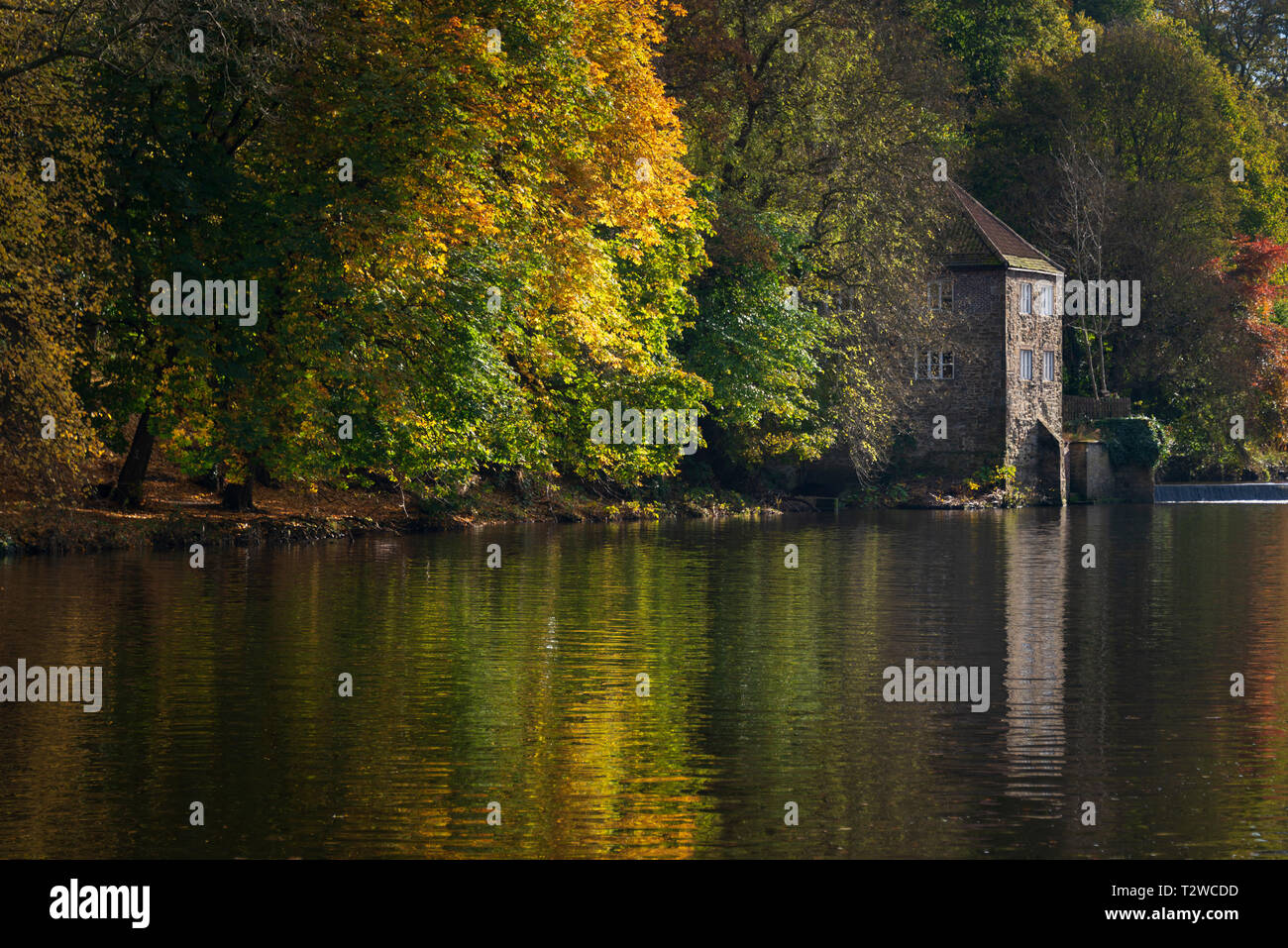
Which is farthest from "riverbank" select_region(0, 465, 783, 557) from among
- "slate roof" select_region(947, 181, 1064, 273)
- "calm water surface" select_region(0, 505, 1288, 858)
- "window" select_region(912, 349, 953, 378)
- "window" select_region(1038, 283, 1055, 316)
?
"window" select_region(1038, 283, 1055, 316)

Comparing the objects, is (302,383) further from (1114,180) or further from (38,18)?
(1114,180)

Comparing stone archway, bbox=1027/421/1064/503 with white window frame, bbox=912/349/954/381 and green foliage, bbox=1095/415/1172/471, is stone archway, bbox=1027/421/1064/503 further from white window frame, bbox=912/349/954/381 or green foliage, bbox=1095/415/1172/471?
white window frame, bbox=912/349/954/381

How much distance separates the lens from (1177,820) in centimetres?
1116

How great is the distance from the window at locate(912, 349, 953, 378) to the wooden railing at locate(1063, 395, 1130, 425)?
6816 millimetres

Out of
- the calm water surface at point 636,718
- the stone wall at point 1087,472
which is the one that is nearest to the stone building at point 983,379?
the stone wall at point 1087,472

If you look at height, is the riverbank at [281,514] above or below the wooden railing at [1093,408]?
below

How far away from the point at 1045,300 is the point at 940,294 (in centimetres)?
799

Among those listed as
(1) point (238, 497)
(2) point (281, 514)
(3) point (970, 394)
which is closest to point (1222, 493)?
(3) point (970, 394)

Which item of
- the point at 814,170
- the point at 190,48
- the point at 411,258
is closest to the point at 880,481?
the point at 814,170

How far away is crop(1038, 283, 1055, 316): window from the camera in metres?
68.8

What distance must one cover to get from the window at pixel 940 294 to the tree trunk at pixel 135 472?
33.9 meters

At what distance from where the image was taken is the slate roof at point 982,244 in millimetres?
65312

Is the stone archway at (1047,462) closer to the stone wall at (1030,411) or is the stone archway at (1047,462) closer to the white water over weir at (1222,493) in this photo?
the stone wall at (1030,411)
